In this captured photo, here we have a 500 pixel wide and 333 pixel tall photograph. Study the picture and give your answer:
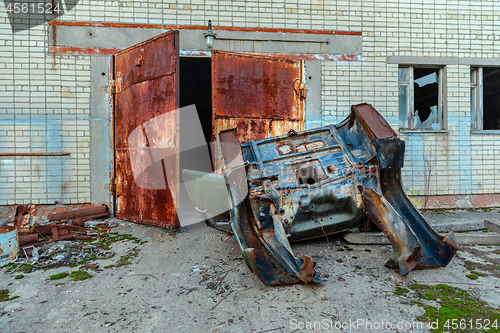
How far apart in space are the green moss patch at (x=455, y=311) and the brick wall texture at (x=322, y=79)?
11.6 ft

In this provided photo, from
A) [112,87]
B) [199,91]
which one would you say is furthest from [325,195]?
[199,91]

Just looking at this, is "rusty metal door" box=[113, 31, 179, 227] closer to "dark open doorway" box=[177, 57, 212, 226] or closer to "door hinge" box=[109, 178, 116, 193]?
"door hinge" box=[109, 178, 116, 193]

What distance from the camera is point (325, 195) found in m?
2.88

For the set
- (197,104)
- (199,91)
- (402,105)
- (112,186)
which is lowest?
(112,186)

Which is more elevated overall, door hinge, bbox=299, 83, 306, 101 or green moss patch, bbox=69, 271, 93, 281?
door hinge, bbox=299, 83, 306, 101

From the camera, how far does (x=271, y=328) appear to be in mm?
1808

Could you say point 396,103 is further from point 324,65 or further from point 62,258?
point 62,258

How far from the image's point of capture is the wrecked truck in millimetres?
2564

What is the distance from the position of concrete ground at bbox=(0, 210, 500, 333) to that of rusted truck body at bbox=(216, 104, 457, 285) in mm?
276

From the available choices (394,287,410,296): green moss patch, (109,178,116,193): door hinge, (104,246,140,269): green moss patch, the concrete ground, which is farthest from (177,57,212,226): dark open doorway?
(394,287,410,296): green moss patch

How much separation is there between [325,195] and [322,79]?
322 centimetres

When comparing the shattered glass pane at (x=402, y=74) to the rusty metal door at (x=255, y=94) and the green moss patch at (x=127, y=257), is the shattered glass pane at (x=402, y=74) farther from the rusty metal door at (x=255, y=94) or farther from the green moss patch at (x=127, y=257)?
the green moss patch at (x=127, y=257)

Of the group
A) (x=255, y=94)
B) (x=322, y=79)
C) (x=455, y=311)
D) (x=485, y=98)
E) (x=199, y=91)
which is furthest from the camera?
(x=199, y=91)

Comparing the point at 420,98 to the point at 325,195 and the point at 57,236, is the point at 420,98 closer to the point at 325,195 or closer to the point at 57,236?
the point at 325,195
